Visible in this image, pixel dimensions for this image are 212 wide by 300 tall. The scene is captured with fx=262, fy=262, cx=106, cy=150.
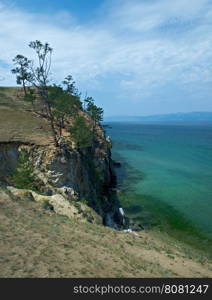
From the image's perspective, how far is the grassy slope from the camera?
41.6 ft

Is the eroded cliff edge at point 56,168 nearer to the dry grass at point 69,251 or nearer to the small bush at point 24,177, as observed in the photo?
the small bush at point 24,177

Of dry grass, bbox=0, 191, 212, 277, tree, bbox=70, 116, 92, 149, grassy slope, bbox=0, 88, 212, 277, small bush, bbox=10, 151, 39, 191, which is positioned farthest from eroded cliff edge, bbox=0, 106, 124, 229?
dry grass, bbox=0, 191, 212, 277

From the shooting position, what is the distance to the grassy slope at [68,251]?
1269cm

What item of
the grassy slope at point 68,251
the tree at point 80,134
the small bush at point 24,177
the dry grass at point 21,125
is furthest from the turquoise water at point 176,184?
the grassy slope at point 68,251

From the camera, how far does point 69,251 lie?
14.9 metres

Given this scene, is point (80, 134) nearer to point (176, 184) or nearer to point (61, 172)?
point (61, 172)

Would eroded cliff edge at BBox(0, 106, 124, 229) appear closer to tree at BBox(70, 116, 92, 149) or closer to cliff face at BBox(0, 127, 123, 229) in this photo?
cliff face at BBox(0, 127, 123, 229)

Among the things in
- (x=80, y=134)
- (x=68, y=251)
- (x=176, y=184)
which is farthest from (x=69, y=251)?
(x=176, y=184)

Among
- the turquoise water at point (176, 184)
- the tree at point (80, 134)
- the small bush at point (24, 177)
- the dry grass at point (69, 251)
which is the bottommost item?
the turquoise water at point (176, 184)

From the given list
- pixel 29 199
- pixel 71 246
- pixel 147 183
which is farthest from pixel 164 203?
pixel 71 246

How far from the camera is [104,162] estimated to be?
167 ft

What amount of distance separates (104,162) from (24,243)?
36.3 m

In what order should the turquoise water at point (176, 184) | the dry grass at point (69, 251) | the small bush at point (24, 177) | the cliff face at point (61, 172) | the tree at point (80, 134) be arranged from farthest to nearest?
the turquoise water at point (176, 184) < the tree at point (80, 134) < the cliff face at point (61, 172) < the small bush at point (24, 177) < the dry grass at point (69, 251)

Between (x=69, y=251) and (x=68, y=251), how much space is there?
6cm
